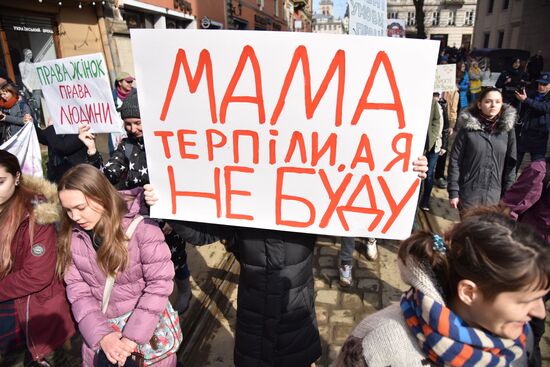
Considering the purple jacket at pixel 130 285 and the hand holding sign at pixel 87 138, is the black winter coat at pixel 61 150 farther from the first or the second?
the purple jacket at pixel 130 285

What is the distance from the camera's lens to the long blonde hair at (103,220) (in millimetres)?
1703

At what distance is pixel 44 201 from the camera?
6.62 feet

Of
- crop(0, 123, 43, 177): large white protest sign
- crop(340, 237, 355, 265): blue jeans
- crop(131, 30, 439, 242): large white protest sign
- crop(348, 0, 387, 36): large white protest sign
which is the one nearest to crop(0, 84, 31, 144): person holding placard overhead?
crop(0, 123, 43, 177): large white protest sign

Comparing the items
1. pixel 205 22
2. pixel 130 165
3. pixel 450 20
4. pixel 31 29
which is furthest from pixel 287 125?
pixel 450 20

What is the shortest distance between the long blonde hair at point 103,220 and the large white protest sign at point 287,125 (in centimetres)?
23

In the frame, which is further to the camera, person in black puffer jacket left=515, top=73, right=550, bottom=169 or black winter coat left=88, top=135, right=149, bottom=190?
person in black puffer jacket left=515, top=73, right=550, bottom=169

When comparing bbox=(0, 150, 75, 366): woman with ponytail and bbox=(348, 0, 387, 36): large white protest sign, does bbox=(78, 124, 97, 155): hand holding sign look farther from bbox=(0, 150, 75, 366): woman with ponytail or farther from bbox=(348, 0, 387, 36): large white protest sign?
bbox=(348, 0, 387, 36): large white protest sign

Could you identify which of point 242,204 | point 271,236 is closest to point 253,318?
point 271,236

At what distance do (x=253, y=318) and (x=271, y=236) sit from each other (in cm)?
45

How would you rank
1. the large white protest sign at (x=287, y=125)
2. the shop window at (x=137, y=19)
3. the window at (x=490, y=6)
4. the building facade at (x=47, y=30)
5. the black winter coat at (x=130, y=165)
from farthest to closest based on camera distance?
the window at (x=490, y=6), the shop window at (x=137, y=19), the building facade at (x=47, y=30), the black winter coat at (x=130, y=165), the large white protest sign at (x=287, y=125)

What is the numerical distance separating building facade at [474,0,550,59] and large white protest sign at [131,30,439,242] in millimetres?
24537

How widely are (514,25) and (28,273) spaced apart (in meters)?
32.8

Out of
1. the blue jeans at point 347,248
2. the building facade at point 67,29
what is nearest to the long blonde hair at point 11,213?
the blue jeans at point 347,248

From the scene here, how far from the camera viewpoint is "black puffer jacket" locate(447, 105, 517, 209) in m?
2.97
